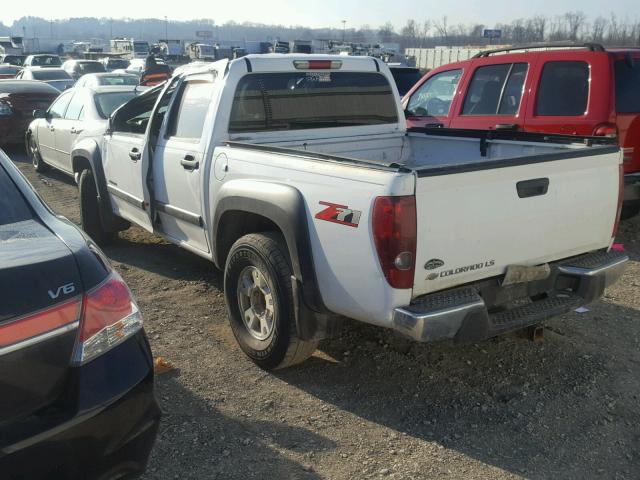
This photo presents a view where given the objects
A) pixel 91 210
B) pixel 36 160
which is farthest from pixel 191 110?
pixel 36 160

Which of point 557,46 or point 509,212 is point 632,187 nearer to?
point 557,46

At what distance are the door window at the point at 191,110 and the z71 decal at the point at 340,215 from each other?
1.72 meters

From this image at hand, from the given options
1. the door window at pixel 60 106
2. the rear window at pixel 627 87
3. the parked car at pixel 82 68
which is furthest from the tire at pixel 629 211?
the parked car at pixel 82 68

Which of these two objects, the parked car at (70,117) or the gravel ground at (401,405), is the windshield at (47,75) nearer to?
the parked car at (70,117)

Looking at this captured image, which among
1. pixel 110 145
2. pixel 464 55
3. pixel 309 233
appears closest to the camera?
pixel 309 233

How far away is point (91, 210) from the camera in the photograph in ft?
21.5

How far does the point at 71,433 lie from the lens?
2.08 meters

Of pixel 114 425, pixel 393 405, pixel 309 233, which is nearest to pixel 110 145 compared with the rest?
pixel 309 233

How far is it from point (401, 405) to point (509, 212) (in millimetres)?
1246

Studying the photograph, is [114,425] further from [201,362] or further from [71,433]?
[201,362]

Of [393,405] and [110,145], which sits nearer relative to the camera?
[393,405]

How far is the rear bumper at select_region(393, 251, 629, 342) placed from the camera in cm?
305

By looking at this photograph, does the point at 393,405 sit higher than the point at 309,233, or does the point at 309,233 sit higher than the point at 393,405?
the point at 309,233

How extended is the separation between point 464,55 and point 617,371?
40.9 metres
